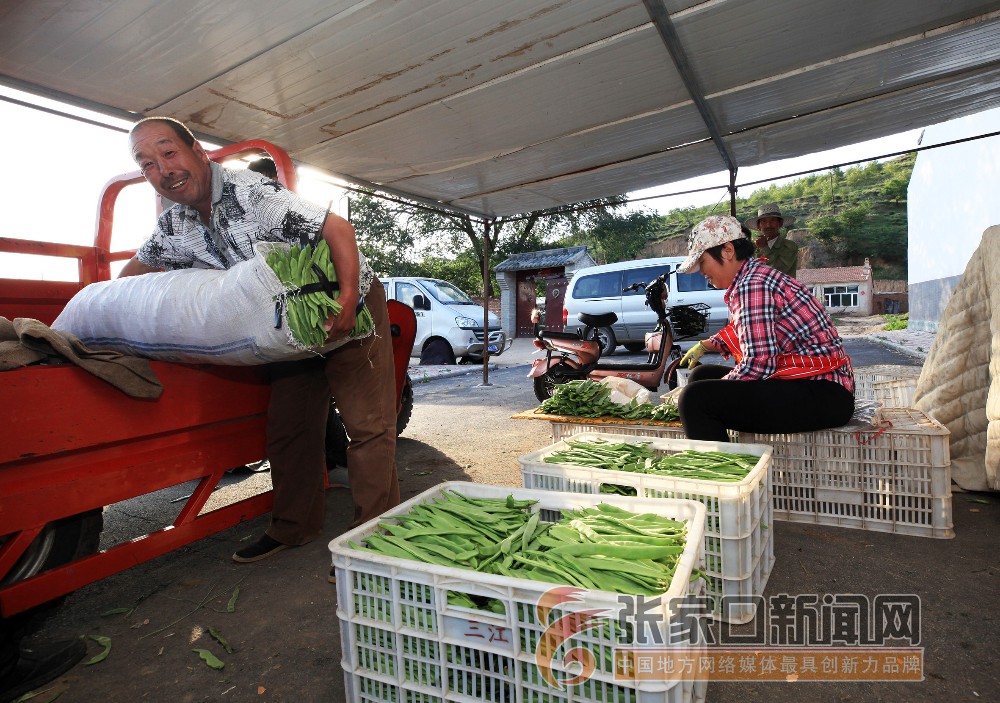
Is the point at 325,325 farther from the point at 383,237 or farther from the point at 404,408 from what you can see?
the point at 383,237

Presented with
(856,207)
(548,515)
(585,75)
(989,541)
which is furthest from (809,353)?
(856,207)

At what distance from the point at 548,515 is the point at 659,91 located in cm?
406

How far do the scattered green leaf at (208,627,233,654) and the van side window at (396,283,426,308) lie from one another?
1136cm

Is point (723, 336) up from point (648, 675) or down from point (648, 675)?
up

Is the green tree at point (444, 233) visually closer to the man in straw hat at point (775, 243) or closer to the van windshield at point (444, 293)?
the van windshield at point (444, 293)

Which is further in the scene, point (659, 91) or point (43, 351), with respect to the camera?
point (659, 91)

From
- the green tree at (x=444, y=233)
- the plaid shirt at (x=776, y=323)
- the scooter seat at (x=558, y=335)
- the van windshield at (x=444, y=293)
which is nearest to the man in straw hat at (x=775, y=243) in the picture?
the scooter seat at (x=558, y=335)

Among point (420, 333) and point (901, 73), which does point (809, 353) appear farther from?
point (420, 333)

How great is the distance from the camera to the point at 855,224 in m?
64.1

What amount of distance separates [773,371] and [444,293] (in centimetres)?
1131

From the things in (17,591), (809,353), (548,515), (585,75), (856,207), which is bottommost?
(17,591)

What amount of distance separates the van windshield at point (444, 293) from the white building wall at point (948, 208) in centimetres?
1032

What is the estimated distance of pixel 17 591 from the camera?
6.52 feet

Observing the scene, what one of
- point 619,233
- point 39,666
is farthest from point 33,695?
point 619,233
